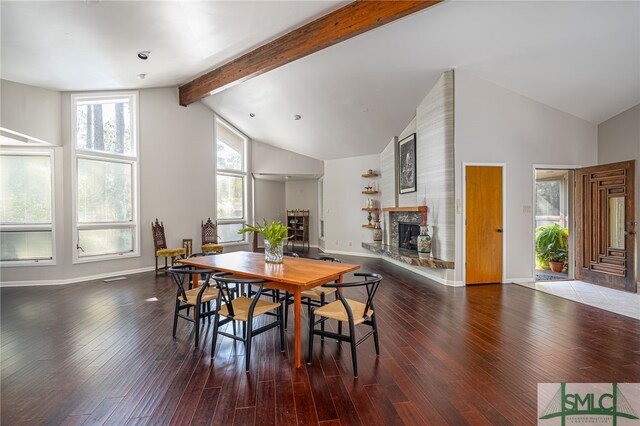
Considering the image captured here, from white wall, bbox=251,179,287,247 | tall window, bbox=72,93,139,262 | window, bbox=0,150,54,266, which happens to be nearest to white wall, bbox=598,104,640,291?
white wall, bbox=251,179,287,247

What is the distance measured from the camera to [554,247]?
6.38 metres

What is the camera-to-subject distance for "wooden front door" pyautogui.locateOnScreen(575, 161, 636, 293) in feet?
14.7

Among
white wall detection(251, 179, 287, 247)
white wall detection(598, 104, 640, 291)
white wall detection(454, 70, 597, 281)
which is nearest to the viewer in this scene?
white wall detection(598, 104, 640, 291)

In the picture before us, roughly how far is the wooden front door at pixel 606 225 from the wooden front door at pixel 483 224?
155 cm

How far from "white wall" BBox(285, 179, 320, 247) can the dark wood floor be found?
22.0 ft

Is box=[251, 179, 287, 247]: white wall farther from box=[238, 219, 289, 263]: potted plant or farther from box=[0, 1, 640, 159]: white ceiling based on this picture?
box=[238, 219, 289, 263]: potted plant

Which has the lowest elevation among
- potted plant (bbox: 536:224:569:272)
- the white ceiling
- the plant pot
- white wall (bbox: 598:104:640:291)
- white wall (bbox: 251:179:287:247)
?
the plant pot

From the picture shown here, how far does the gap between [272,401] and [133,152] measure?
5750mm

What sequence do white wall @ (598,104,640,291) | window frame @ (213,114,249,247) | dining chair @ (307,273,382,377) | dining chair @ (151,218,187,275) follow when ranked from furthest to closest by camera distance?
window frame @ (213,114,249,247) → dining chair @ (151,218,187,275) → white wall @ (598,104,640,291) → dining chair @ (307,273,382,377)

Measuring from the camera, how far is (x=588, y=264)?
504cm

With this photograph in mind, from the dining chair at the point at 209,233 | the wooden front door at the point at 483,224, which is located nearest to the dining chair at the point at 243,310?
the wooden front door at the point at 483,224

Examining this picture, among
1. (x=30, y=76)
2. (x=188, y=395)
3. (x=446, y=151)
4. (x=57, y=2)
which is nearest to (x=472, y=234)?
(x=446, y=151)

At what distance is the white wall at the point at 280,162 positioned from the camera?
890 centimetres

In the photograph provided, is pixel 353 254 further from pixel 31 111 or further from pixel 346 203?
pixel 31 111
